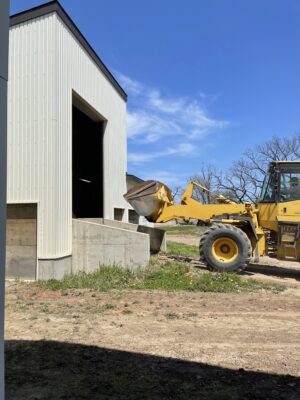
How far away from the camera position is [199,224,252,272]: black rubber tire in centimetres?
1252

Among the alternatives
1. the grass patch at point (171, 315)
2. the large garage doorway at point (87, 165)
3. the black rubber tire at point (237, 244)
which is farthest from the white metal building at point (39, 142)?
the large garage doorway at point (87, 165)

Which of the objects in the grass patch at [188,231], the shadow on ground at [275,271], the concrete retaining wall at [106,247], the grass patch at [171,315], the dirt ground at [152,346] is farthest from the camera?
the grass patch at [188,231]

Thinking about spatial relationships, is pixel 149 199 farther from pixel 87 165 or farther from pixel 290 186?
pixel 87 165

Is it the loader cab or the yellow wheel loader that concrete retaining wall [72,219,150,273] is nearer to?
the yellow wheel loader

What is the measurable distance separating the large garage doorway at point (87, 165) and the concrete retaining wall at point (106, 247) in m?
4.96

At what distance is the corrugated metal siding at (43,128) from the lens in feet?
38.3

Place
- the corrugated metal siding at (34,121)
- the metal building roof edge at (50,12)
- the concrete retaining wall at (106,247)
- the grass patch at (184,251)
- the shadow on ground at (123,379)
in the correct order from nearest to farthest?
the shadow on ground at (123,379) < the corrugated metal siding at (34,121) < the metal building roof edge at (50,12) < the concrete retaining wall at (106,247) < the grass patch at (184,251)

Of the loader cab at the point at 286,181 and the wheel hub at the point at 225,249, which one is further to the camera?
the wheel hub at the point at 225,249

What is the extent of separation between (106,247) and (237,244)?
12.8ft

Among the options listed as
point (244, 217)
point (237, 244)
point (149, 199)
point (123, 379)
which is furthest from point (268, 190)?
point (123, 379)

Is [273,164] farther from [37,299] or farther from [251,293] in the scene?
[37,299]

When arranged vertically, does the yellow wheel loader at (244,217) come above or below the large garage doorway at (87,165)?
below

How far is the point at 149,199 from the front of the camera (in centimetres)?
1410

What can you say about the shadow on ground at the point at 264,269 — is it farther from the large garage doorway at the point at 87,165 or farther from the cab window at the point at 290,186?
the large garage doorway at the point at 87,165
